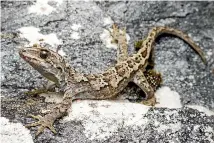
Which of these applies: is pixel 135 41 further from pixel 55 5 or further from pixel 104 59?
pixel 55 5

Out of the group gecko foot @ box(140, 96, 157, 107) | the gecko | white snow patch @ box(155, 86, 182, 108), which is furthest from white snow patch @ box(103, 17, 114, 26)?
gecko foot @ box(140, 96, 157, 107)

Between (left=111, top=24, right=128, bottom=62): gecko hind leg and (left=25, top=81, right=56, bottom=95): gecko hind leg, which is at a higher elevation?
(left=111, top=24, right=128, bottom=62): gecko hind leg

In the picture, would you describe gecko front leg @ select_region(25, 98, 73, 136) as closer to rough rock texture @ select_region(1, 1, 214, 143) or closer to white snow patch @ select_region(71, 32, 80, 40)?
rough rock texture @ select_region(1, 1, 214, 143)

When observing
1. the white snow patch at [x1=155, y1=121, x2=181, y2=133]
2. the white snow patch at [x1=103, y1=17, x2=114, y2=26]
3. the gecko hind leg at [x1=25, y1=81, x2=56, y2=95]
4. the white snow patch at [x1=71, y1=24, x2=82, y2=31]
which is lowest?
the white snow patch at [x1=155, y1=121, x2=181, y2=133]

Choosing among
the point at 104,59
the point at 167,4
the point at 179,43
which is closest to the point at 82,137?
the point at 104,59

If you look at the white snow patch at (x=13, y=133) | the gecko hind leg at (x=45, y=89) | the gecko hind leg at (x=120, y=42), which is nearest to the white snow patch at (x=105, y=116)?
the gecko hind leg at (x=45, y=89)
